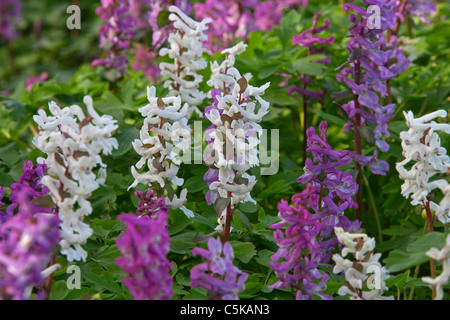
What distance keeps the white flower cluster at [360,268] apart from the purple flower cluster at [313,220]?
0.29 ft

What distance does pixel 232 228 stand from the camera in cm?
230

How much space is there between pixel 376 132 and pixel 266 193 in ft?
1.89

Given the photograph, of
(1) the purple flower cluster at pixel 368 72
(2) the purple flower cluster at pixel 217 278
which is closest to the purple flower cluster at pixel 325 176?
(1) the purple flower cluster at pixel 368 72

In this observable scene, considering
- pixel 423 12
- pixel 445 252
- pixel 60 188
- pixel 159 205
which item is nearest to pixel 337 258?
pixel 445 252

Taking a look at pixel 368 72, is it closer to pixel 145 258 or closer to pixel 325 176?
pixel 325 176

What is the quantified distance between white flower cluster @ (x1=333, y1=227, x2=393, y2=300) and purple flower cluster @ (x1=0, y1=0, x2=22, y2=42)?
5495 mm

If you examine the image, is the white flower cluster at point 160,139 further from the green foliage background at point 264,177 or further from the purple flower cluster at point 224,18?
the purple flower cluster at point 224,18

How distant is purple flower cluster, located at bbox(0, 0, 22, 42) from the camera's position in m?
6.30

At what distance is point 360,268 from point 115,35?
2.36 m

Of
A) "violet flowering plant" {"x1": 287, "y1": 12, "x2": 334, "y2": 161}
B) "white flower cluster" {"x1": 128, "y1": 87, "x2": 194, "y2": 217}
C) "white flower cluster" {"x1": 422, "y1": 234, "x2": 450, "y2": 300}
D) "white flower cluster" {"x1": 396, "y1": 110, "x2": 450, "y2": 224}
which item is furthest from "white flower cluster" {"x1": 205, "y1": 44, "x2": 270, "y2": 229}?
"violet flowering plant" {"x1": 287, "y1": 12, "x2": 334, "y2": 161}

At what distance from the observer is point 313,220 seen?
2.10 meters

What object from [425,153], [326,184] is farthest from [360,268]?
[425,153]
